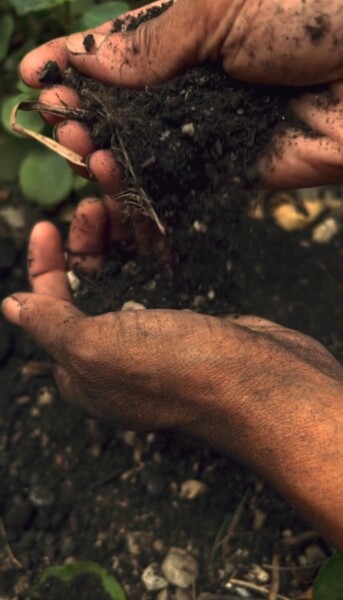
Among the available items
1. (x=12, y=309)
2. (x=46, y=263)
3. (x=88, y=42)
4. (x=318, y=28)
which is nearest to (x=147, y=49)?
(x=88, y=42)

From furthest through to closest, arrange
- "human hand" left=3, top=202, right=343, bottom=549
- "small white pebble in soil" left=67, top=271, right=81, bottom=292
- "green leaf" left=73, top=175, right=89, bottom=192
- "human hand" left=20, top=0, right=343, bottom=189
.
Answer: "green leaf" left=73, top=175, right=89, bottom=192 < "small white pebble in soil" left=67, top=271, right=81, bottom=292 < "human hand" left=20, top=0, right=343, bottom=189 < "human hand" left=3, top=202, right=343, bottom=549

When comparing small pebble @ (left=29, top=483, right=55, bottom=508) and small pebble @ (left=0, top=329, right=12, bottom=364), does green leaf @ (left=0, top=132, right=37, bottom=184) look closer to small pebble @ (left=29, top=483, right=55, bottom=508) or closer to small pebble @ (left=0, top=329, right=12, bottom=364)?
small pebble @ (left=0, top=329, right=12, bottom=364)

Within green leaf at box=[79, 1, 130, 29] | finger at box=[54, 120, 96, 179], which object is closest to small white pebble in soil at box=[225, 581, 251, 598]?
finger at box=[54, 120, 96, 179]

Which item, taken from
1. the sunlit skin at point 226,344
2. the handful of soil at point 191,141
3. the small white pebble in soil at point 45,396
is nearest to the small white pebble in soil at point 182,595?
the sunlit skin at point 226,344

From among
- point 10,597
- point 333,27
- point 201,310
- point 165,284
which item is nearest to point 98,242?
point 165,284

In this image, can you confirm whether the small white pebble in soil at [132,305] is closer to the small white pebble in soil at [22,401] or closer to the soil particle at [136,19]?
the small white pebble in soil at [22,401]

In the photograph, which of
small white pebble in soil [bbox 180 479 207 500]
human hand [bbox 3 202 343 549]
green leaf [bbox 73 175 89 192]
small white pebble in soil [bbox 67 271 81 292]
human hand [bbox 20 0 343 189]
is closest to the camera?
human hand [bbox 3 202 343 549]

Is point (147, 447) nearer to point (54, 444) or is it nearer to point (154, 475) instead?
point (154, 475)
